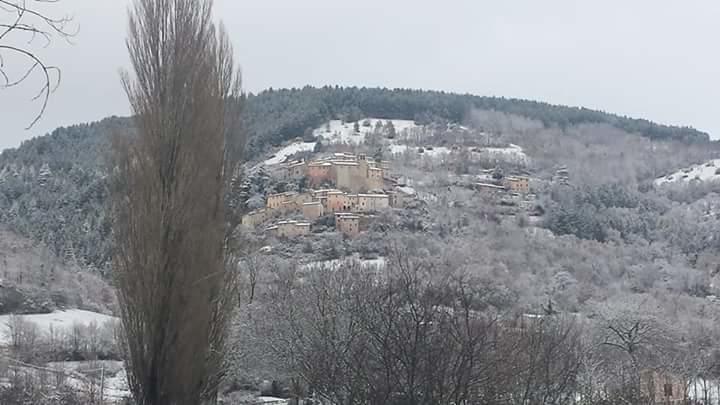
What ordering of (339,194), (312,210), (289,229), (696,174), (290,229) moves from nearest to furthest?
(289,229)
(290,229)
(312,210)
(339,194)
(696,174)

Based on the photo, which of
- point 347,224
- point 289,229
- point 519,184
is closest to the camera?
point 289,229

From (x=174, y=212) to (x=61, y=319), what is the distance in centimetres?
3379

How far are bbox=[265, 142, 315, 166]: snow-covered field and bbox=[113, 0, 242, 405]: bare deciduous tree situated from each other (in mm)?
77845

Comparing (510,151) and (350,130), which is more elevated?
(350,130)

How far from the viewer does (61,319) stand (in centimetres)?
3959

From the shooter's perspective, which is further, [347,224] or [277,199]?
[277,199]

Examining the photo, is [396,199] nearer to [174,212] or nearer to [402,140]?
[402,140]

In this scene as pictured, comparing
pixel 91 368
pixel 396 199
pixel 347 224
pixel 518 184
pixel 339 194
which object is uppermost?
pixel 518 184

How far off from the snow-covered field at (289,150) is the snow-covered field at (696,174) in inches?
1608

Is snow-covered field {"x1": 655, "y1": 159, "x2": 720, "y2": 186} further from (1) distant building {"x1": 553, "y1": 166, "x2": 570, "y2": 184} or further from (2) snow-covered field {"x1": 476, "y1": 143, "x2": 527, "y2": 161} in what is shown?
(2) snow-covered field {"x1": 476, "y1": 143, "x2": 527, "y2": 161}

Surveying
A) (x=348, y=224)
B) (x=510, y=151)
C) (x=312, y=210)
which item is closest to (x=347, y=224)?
(x=348, y=224)

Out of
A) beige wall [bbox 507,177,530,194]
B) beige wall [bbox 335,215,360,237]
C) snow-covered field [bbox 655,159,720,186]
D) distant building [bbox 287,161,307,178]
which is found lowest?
beige wall [bbox 335,215,360,237]

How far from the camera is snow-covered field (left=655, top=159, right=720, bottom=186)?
90850 millimetres

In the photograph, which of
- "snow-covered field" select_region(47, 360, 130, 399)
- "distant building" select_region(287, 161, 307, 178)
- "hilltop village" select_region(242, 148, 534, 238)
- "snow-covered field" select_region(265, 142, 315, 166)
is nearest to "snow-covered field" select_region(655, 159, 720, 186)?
"hilltop village" select_region(242, 148, 534, 238)
